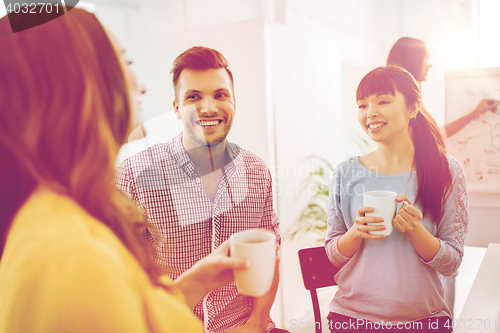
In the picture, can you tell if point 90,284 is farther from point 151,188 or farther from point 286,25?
point 286,25

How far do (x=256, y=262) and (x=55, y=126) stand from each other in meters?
0.32

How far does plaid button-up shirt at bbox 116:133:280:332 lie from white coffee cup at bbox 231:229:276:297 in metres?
0.26

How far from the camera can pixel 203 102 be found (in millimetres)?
706

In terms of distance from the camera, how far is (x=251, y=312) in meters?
0.81

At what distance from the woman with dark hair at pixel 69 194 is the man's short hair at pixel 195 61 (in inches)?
11.6

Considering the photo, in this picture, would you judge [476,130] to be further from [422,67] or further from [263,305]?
[263,305]

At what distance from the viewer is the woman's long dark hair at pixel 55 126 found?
38cm

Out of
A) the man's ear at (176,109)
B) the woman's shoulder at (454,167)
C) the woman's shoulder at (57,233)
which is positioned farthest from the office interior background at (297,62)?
the woman's shoulder at (57,233)

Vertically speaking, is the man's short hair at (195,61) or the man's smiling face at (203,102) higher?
the man's short hair at (195,61)

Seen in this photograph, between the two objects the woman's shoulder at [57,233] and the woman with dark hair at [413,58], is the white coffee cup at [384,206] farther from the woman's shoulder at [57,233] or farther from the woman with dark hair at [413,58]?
the woman's shoulder at [57,233]

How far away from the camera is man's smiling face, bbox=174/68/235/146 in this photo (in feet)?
2.32

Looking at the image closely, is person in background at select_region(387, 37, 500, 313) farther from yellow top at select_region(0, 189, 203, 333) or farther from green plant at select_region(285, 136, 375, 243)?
yellow top at select_region(0, 189, 203, 333)

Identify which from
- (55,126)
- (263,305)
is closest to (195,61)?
(55,126)

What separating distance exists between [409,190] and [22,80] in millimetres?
771
